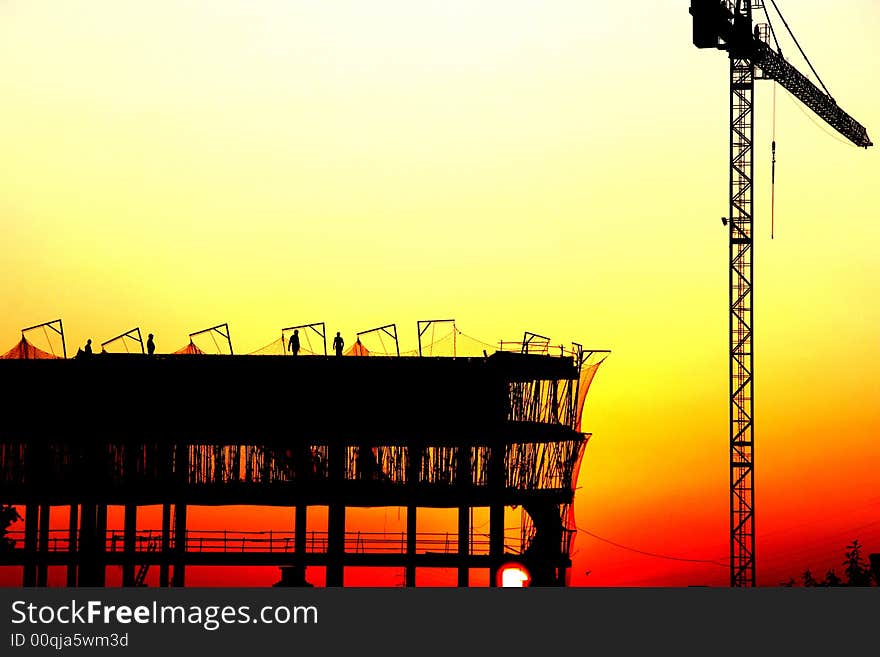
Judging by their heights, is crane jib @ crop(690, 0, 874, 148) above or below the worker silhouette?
above

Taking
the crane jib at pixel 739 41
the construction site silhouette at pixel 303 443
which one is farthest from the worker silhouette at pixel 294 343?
the crane jib at pixel 739 41

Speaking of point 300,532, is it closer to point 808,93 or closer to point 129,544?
point 129,544

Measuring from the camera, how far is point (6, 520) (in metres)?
96.1

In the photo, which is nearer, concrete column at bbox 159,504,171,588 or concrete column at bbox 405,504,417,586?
concrete column at bbox 405,504,417,586

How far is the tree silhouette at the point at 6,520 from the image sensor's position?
312ft

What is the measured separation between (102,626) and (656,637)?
9430mm

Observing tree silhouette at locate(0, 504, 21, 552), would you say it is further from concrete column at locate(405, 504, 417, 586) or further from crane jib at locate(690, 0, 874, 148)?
crane jib at locate(690, 0, 874, 148)

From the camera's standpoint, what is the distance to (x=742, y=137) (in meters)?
130

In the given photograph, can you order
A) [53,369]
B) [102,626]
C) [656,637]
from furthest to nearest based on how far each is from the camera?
[53,369] → [102,626] → [656,637]

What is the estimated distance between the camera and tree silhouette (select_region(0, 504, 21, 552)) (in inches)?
3740

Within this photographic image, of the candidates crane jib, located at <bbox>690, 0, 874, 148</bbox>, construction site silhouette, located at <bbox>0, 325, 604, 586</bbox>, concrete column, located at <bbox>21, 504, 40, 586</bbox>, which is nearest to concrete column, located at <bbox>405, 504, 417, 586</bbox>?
construction site silhouette, located at <bbox>0, 325, 604, 586</bbox>

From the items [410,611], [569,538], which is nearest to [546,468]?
[569,538]

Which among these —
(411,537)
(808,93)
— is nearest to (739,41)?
(808,93)

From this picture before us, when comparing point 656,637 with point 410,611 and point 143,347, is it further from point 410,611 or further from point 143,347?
point 143,347
